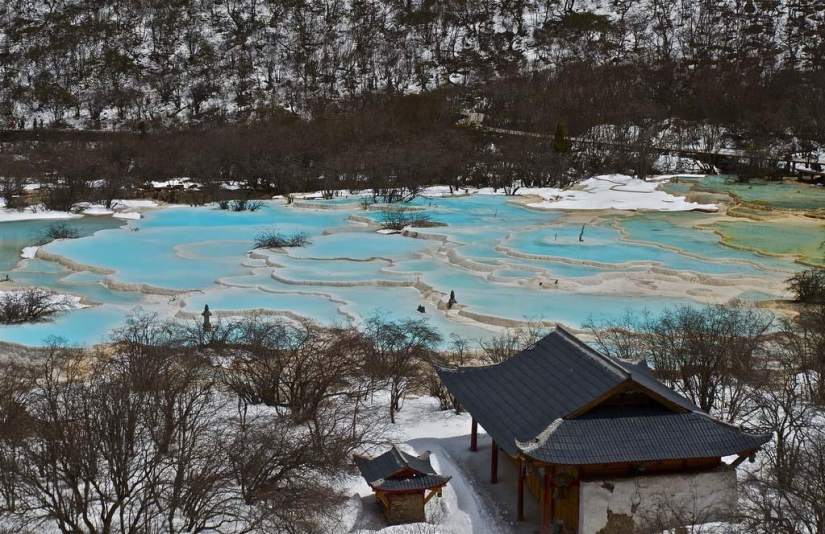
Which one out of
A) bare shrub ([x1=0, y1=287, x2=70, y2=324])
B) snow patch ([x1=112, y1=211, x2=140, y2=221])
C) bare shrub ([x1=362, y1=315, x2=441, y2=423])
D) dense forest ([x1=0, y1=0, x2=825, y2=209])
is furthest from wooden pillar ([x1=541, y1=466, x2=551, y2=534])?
dense forest ([x1=0, y1=0, x2=825, y2=209])

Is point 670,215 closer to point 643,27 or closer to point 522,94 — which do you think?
point 522,94

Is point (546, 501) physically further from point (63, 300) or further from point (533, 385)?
point (63, 300)

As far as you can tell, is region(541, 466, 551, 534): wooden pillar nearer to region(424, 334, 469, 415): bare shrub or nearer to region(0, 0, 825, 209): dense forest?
region(424, 334, 469, 415): bare shrub

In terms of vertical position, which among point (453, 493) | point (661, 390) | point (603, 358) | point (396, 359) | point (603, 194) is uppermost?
point (603, 194)

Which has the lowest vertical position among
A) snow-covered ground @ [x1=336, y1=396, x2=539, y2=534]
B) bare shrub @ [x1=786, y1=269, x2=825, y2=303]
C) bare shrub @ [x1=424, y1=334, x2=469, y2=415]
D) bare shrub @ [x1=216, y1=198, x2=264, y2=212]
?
snow-covered ground @ [x1=336, y1=396, x2=539, y2=534]

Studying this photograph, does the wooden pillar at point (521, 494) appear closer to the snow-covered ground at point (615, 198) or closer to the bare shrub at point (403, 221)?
the bare shrub at point (403, 221)

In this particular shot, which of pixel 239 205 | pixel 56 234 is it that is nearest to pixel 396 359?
pixel 56 234

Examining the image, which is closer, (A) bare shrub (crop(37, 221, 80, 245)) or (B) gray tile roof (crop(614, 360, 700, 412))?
(B) gray tile roof (crop(614, 360, 700, 412))

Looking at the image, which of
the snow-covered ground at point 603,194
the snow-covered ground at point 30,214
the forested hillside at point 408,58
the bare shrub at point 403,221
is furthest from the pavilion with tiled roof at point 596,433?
the forested hillside at point 408,58

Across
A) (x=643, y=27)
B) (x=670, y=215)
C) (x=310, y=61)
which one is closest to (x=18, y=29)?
(x=310, y=61)
